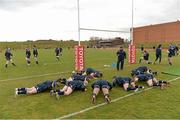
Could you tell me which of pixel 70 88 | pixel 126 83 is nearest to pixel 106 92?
pixel 70 88

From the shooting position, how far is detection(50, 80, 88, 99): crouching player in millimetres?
11038

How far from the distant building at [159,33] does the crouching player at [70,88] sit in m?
68.2

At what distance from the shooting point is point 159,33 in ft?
275

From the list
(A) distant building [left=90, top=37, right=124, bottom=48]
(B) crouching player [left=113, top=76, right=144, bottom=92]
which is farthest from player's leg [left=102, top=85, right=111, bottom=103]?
(A) distant building [left=90, top=37, right=124, bottom=48]

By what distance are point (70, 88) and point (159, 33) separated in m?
76.1

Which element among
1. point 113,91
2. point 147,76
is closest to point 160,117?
point 113,91

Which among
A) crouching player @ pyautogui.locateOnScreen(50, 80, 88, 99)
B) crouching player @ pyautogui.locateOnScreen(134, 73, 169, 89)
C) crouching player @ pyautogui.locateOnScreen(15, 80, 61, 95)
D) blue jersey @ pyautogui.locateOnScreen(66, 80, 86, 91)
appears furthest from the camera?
crouching player @ pyautogui.locateOnScreen(134, 73, 169, 89)

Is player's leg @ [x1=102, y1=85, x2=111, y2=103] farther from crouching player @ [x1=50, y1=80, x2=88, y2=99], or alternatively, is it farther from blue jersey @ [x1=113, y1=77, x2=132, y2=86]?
blue jersey @ [x1=113, y1=77, x2=132, y2=86]

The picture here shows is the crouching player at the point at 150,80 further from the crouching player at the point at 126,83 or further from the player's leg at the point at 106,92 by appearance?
the player's leg at the point at 106,92

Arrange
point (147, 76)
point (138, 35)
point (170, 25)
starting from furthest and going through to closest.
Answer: point (138, 35) → point (170, 25) → point (147, 76)

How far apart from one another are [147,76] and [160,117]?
507 centimetres

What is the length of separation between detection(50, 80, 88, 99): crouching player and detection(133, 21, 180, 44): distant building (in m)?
68.2

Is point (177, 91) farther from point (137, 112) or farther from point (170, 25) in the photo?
point (170, 25)

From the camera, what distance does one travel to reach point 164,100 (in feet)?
35.2
